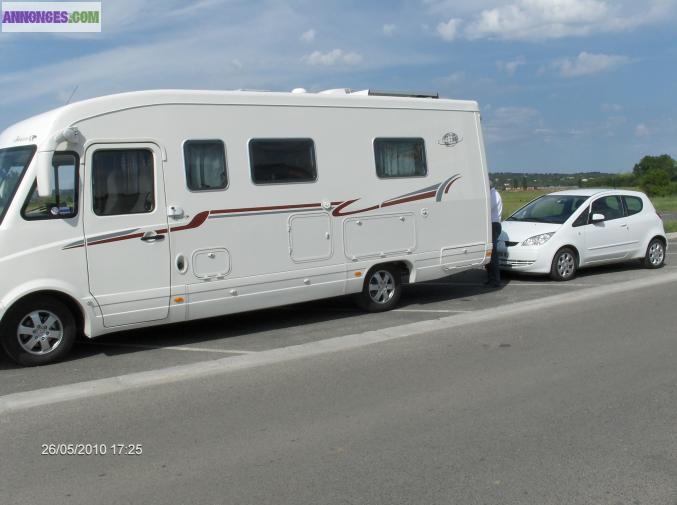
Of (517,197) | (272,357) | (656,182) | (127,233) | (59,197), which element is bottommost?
(272,357)

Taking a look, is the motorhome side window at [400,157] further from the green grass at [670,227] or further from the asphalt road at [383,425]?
the green grass at [670,227]

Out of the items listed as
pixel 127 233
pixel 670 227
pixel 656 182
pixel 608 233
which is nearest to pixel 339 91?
pixel 127 233

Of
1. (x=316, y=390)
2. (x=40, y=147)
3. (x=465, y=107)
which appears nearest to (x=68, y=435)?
(x=316, y=390)

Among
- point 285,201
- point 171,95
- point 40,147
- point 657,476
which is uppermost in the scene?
point 171,95

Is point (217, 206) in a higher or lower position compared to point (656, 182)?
lower

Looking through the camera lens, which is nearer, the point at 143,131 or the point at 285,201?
the point at 143,131

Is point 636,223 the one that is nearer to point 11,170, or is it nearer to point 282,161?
point 282,161

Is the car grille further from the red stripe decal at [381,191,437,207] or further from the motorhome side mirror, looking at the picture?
the motorhome side mirror

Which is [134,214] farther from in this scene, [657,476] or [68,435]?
[657,476]

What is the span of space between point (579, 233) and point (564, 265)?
70 cm

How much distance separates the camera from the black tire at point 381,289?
10039mm

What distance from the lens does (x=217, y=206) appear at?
8.39 m

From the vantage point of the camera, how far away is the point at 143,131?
313 inches

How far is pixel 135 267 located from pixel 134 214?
22.5 inches
